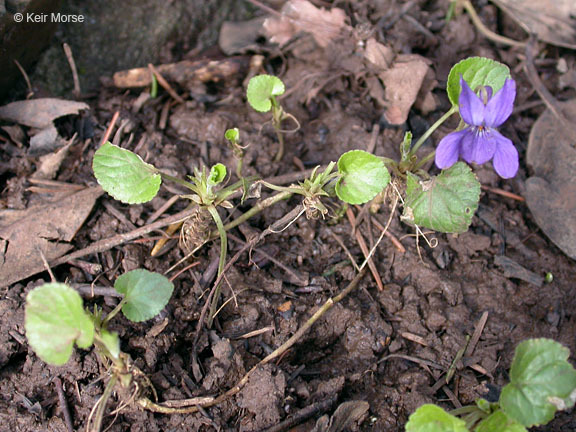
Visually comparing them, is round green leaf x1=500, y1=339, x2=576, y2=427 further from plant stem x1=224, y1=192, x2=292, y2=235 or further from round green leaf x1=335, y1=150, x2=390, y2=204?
plant stem x1=224, y1=192, x2=292, y2=235

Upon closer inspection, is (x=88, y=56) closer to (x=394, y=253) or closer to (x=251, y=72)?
(x=251, y=72)

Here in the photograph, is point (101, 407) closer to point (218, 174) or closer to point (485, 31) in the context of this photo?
point (218, 174)

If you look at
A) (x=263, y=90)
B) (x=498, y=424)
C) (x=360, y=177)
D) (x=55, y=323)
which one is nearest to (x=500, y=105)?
(x=360, y=177)

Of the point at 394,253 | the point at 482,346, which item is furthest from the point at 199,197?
the point at 482,346


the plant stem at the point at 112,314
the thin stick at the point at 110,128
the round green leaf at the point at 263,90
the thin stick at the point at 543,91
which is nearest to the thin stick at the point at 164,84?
the thin stick at the point at 110,128

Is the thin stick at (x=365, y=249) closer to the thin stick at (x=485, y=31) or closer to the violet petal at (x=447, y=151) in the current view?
the violet petal at (x=447, y=151)

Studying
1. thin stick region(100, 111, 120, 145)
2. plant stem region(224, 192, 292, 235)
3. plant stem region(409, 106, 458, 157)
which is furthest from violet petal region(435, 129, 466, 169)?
thin stick region(100, 111, 120, 145)
